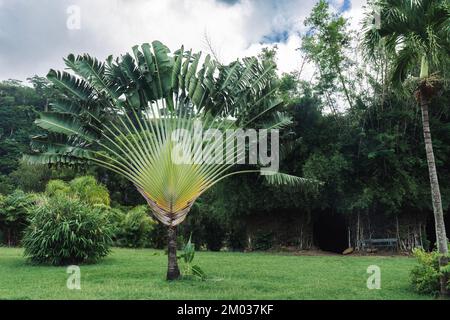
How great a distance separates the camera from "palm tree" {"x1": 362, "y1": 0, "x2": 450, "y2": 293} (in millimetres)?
7117

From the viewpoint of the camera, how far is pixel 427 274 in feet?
24.1

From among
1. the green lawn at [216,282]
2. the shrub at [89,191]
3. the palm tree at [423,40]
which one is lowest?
the green lawn at [216,282]

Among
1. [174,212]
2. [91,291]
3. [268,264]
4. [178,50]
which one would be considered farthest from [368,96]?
[91,291]

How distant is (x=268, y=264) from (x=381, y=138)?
6.81 m

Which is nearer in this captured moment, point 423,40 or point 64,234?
point 423,40

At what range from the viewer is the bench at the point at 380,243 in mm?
16000

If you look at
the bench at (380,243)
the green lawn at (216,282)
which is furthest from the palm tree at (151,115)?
the bench at (380,243)

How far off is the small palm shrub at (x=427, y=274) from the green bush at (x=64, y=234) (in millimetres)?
8456

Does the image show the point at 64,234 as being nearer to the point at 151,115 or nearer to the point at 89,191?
the point at 151,115

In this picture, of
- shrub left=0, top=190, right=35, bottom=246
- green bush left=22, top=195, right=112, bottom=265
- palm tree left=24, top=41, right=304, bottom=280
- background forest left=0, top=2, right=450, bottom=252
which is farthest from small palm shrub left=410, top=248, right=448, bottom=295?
shrub left=0, top=190, right=35, bottom=246

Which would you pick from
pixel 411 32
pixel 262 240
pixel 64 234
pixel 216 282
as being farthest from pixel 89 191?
pixel 411 32

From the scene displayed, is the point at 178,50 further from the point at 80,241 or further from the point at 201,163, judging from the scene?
the point at 80,241

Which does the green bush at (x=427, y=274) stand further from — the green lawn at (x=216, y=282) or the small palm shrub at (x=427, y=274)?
the green lawn at (x=216, y=282)

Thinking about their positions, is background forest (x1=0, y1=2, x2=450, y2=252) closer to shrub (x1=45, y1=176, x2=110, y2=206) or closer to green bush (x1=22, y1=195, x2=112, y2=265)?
shrub (x1=45, y1=176, x2=110, y2=206)
